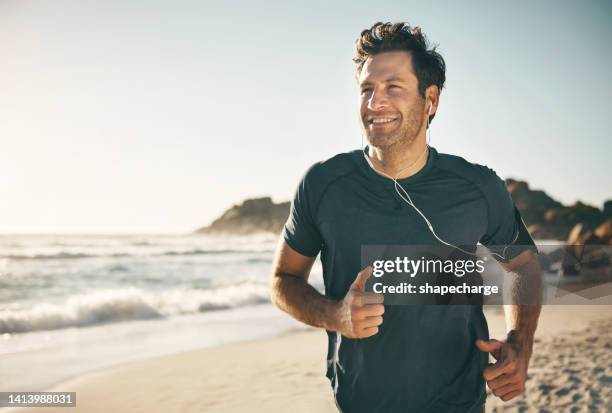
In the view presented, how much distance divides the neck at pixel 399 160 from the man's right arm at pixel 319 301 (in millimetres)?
471

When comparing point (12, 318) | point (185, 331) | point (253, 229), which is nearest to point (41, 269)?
point (12, 318)

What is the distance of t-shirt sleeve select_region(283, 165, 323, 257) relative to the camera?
1945mm

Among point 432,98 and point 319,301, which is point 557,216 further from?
point 319,301

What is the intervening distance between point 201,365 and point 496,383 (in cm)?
578

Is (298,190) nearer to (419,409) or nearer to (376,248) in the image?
(376,248)

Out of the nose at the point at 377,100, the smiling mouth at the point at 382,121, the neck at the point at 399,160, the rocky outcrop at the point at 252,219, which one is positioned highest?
the nose at the point at 377,100

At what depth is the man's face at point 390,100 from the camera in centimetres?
193

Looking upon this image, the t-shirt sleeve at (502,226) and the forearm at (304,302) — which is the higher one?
the t-shirt sleeve at (502,226)

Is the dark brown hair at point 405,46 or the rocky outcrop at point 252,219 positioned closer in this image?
the dark brown hair at point 405,46

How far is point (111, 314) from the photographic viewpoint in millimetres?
10867

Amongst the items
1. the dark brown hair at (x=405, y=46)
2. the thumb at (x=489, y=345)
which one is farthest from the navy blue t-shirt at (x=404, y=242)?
the dark brown hair at (x=405, y=46)

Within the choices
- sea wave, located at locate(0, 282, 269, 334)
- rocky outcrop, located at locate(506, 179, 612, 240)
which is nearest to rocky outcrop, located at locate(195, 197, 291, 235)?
rocky outcrop, located at locate(506, 179, 612, 240)

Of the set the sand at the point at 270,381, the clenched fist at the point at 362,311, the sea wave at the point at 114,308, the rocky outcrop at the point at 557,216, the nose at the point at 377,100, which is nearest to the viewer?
the clenched fist at the point at 362,311

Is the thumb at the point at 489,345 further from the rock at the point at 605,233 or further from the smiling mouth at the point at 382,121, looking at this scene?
the rock at the point at 605,233
